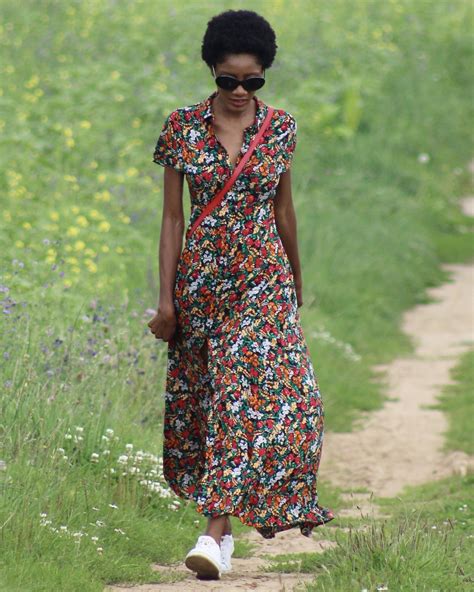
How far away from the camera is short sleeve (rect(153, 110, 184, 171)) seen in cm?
480

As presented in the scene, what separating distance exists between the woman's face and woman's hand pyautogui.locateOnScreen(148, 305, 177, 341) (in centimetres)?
79

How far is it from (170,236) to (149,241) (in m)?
4.01

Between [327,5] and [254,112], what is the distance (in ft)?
49.5

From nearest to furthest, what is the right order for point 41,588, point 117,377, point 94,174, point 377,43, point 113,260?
point 41,588
point 117,377
point 113,260
point 94,174
point 377,43

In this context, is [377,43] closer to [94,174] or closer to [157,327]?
[94,174]

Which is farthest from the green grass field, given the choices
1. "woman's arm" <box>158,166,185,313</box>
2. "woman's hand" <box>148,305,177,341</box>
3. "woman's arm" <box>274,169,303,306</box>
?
"woman's arm" <box>274,169,303,306</box>

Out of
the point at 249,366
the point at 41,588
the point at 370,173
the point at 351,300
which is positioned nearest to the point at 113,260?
the point at 351,300

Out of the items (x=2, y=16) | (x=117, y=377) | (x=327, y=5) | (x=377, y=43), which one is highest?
(x=327, y=5)

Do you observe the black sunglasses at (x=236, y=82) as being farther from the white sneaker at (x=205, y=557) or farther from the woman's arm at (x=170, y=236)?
the white sneaker at (x=205, y=557)

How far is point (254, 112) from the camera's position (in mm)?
4879

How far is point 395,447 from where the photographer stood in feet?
26.0

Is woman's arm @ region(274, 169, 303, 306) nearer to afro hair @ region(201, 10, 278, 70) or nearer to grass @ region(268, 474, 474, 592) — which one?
afro hair @ region(201, 10, 278, 70)

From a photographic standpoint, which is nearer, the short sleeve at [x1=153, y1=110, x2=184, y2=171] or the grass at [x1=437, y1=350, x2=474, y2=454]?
the short sleeve at [x1=153, y1=110, x2=184, y2=171]

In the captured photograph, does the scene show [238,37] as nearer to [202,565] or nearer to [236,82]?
[236,82]
